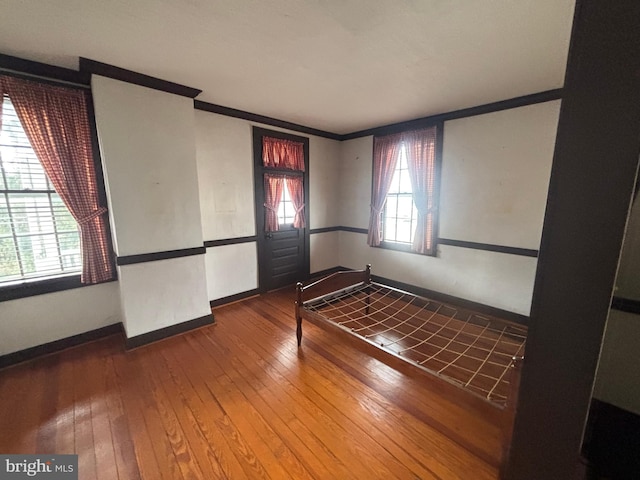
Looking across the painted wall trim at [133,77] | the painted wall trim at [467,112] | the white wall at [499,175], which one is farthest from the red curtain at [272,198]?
Result: the white wall at [499,175]

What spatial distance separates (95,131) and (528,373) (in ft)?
11.5

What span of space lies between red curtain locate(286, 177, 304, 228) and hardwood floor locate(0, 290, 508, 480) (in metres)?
2.15

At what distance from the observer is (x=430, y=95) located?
9.02 ft

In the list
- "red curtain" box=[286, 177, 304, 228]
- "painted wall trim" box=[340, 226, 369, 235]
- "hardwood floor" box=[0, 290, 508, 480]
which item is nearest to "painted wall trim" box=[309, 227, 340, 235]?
"painted wall trim" box=[340, 226, 369, 235]

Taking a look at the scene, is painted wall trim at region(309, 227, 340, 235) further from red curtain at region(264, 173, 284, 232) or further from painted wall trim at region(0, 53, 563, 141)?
painted wall trim at region(0, 53, 563, 141)

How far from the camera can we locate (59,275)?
8.00 ft

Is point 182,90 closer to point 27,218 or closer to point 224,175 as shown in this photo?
point 224,175

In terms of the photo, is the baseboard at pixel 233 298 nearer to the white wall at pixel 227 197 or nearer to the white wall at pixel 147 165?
the white wall at pixel 227 197

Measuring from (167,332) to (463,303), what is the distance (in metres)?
3.56

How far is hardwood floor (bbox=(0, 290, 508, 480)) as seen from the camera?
4.70 feet

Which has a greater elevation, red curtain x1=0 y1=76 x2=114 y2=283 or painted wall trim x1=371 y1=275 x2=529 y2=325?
red curtain x1=0 y1=76 x2=114 y2=283

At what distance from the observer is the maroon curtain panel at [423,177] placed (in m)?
3.46

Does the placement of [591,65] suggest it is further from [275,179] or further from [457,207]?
[275,179]

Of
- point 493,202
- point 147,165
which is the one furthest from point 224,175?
point 493,202
